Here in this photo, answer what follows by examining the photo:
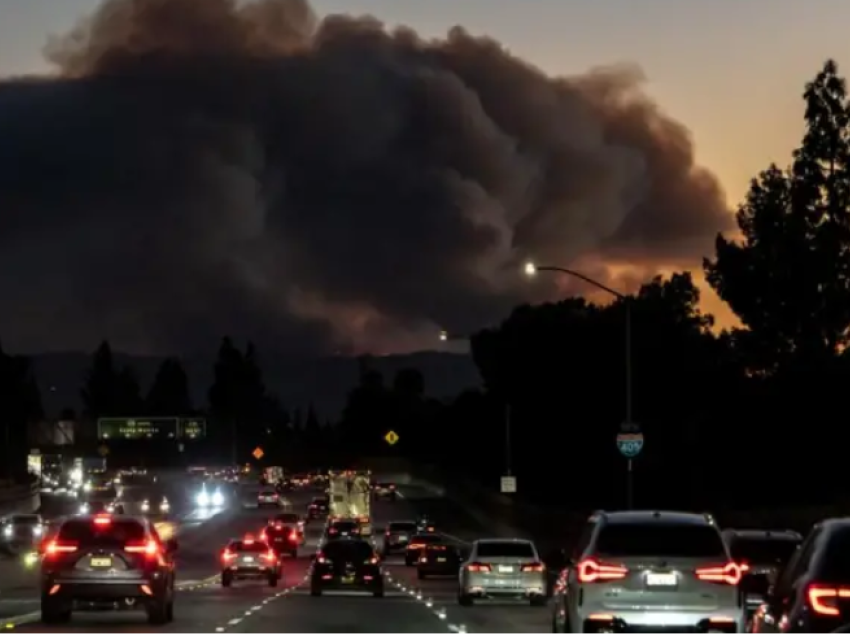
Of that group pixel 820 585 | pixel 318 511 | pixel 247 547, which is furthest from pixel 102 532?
pixel 318 511

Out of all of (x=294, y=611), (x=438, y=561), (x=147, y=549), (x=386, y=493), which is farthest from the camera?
(x=386, y=493)

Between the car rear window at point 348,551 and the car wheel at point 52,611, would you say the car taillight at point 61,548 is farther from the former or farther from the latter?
the car rear window at point 348,551

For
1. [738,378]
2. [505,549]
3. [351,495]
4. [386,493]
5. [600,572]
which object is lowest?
[505,549]

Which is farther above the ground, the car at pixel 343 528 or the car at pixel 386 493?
the car at pixel 386 493

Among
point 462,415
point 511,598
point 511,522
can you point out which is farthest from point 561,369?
point 511,598

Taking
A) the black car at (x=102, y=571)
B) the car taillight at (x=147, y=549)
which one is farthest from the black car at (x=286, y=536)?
the black car at (x=102, y=571)

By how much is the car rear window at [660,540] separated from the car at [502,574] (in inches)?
827

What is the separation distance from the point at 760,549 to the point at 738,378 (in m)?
56.4

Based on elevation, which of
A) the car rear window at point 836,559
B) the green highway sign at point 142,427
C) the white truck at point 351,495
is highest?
the green highway sign at point 142,427

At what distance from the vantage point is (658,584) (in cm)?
2270

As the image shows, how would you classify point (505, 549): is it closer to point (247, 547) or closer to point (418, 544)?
point (247, 547)

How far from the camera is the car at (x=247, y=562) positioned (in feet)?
184

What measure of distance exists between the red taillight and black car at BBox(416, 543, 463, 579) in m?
41.3

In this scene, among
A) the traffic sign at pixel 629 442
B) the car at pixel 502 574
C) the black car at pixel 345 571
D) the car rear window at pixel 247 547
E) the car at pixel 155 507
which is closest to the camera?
the car at pixel 502 574
